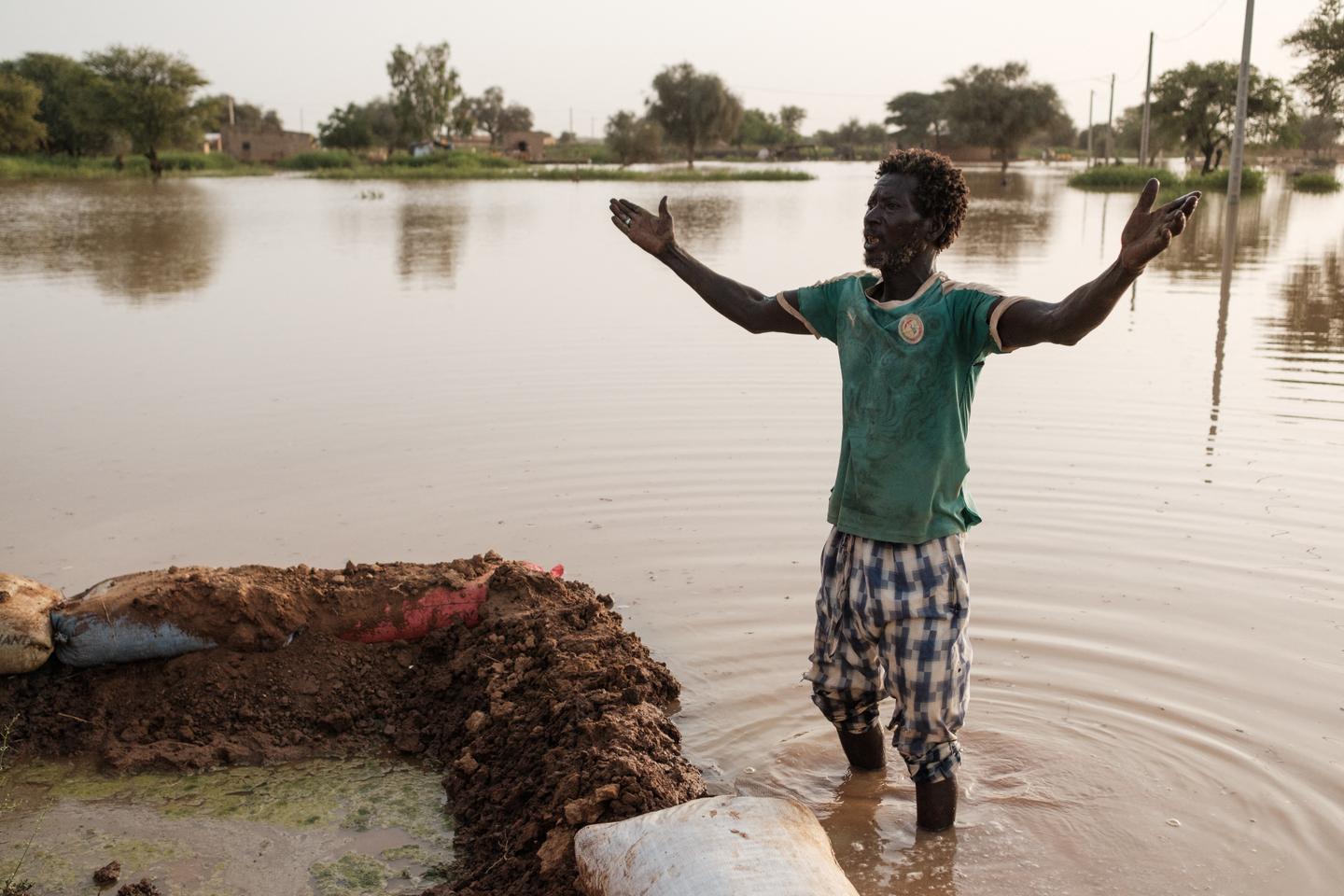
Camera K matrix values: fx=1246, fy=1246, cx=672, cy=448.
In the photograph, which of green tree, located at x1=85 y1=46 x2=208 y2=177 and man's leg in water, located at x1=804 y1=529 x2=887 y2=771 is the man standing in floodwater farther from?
green tree, located at x1=85 y1=46 x2=208 y2=177

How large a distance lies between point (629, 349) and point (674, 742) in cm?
721

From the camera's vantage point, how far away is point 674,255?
375cm

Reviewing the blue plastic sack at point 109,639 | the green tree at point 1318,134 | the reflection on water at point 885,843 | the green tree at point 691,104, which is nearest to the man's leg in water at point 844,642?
the reflection on water at point 885,843

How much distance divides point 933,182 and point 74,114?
2768 inches

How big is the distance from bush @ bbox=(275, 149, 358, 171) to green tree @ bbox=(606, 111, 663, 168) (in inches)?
735

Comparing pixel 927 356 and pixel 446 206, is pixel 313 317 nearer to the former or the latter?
pixel 927 356

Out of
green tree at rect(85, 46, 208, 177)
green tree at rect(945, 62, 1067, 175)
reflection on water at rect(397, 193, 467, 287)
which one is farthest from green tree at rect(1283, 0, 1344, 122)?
green tree at rect(85, 46, 208, 177)

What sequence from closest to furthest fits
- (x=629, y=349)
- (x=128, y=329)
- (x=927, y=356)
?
1. (x=927, y=356)
2. (x=629, y=349)
3. (x=128, y=329)

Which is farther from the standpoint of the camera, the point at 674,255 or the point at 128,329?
the point at 128,329

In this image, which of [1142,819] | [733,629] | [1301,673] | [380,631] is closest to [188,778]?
[380,631]

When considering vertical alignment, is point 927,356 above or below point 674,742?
above

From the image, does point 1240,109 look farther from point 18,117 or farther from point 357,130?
point 357,130

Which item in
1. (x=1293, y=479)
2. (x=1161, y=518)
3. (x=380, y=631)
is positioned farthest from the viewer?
(x=1293, y=479)

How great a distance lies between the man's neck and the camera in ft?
10.4
